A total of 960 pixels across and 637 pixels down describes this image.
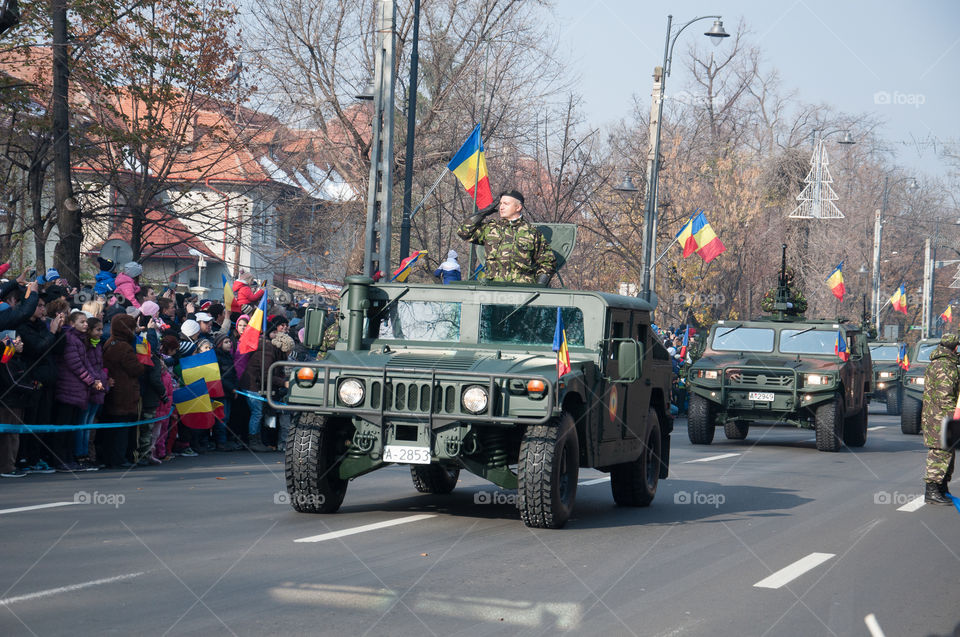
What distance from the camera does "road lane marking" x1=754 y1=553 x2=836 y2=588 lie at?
7.89 metres

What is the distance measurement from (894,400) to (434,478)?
2439cm

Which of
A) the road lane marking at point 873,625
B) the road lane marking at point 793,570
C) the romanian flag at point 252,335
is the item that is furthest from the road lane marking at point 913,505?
the romanian flag at point 252,335

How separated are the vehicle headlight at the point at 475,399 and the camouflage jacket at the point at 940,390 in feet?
17.1

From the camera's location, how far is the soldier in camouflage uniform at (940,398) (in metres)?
12.2

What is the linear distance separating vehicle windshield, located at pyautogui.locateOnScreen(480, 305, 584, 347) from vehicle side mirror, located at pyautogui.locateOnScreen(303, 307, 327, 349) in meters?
1.34

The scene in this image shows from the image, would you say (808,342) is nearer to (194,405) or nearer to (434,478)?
(194,405)

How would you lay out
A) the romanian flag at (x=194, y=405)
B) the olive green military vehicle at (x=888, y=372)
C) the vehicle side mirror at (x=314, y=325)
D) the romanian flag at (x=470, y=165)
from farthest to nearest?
the olive green military vehicle at (x=888, y=372), the romanian flag at (x=470, y=165), the romanian flag at (x=194, y=405), the vehicle side mirror at (x=314, y=325)

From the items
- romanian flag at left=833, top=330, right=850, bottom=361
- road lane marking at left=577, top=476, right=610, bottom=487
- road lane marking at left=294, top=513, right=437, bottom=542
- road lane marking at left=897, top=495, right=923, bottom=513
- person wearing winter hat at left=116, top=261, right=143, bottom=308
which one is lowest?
road lane marking at left=577, top=476, right=610, bottom=487

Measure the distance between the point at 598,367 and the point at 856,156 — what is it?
55.7 m

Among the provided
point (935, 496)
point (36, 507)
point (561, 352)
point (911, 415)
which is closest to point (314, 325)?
point (561, 352)

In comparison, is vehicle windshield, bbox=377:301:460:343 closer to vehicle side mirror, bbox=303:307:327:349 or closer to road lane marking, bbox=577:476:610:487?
vehicle side mirror, bbox=303:307:327:349

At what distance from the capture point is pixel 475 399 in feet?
30.3

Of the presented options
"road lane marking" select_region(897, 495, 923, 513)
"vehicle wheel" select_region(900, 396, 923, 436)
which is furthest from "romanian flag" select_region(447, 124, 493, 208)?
"vehicle wheel" select_region(900, 396, 923, 436)

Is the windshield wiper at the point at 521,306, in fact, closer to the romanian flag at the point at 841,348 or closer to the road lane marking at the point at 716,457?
the road lane marking at the point at 716,457
